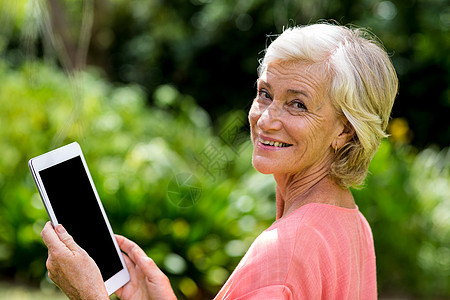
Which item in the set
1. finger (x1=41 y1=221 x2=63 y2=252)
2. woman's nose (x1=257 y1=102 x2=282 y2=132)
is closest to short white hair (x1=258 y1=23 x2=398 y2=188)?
woman's nose (x1=257 y1=102 x2=282 y2=132)

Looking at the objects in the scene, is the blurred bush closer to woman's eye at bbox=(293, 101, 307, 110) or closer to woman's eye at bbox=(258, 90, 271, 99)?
woman's eye at bbox=(258, 90, 271, 99)

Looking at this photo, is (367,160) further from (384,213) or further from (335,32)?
(384,213)

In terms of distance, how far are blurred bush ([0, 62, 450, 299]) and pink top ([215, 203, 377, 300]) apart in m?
2.68

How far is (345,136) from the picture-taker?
1771 millimetres

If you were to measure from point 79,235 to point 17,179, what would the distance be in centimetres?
409

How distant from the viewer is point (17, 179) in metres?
5.57

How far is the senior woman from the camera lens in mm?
1572

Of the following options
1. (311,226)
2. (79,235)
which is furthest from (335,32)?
(79,235)

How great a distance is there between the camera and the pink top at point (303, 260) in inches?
60.8

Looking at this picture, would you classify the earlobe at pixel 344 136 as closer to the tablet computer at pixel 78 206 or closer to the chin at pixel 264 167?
the chin at pixel 264 167

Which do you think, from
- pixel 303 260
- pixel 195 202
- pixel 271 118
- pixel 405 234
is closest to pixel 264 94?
pixel 271 118

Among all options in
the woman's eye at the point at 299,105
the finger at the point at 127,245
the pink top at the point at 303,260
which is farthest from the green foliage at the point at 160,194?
the pink top at the point at 303,260

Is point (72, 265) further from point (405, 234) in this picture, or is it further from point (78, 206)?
point (405, 234)

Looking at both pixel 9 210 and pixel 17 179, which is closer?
pixel 9 210
